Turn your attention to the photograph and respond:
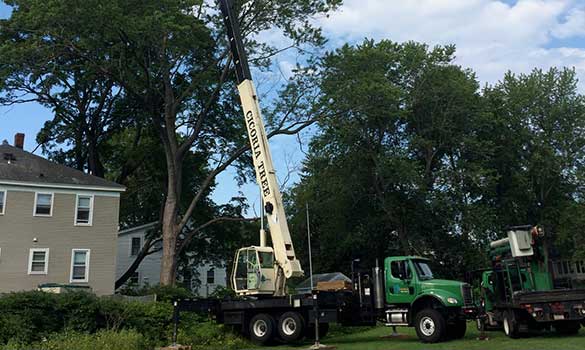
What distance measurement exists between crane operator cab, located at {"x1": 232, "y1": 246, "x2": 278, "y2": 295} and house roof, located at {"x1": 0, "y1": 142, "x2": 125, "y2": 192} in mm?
14885

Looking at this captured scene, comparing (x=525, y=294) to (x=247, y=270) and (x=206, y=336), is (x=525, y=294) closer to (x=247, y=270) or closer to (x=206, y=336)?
(x=247, y=270)

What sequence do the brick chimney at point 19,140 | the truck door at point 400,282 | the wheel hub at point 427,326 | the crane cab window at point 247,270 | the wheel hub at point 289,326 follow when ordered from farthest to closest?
the brick chimney at point 19,140
the crane cab window at point 247,270
the wheel hub at point 289,326
the truck door at point 400,282
the wheel hub at point 427,326

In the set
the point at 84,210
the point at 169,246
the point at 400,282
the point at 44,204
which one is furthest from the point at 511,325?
the point at 44,204

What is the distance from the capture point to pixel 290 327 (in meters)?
17.3

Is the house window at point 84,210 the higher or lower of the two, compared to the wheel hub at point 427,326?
higher

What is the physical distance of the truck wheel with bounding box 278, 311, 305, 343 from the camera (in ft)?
56.2

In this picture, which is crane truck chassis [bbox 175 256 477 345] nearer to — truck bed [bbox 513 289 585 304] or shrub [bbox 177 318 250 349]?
shrub [bbox 177 318 250 349]

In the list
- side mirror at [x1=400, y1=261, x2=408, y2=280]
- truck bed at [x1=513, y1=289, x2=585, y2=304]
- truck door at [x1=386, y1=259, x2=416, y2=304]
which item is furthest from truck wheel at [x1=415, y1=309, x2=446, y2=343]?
truck bed at [x1=513, y1=289, x2=585, y2=304]

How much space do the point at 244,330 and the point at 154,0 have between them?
1688 cm

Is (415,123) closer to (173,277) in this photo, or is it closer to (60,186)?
(173,277)

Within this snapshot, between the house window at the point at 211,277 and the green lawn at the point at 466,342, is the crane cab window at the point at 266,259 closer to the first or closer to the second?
the green lawn at the point at 466,342

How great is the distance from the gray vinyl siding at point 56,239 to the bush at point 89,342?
12.9m

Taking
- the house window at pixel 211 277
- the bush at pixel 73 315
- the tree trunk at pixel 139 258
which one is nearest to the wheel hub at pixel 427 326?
the bush at pixel 73 315

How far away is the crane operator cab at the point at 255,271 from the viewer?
1809cm
